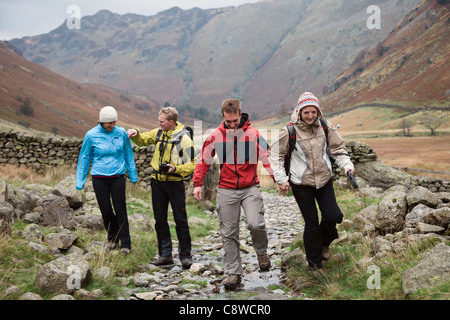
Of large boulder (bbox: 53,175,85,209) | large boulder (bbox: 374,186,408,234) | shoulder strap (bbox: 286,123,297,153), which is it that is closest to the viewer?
shoulder strap (bbox: 286,123,297,153)

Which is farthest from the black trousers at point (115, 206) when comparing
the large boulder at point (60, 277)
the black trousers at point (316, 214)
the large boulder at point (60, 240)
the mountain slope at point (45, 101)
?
the mountain slope at point (45, 101)

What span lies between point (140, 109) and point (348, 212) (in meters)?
173

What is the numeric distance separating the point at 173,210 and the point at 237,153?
1892mm

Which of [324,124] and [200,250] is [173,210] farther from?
[324,124]

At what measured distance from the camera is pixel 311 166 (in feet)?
15.7

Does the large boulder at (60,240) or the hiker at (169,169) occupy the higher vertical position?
the hiker at (169,169)

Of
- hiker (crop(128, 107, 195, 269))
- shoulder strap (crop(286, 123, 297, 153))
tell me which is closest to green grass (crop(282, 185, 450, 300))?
shoulder strap (crop(286, 123, 297, 153))

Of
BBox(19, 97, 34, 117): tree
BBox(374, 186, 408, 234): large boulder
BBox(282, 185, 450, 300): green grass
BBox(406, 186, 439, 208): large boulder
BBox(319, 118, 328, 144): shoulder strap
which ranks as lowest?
BBox(282, 185, 450, 300): green grass

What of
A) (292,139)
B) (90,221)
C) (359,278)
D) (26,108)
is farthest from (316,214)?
(26,108)

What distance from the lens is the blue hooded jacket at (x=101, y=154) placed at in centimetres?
612

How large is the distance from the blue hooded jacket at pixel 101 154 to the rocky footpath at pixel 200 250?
117cm

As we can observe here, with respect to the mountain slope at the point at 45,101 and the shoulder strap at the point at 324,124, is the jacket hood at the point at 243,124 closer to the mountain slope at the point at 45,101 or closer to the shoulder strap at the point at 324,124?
the shoulder strap at the point at 324,124

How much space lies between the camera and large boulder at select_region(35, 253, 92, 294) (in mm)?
4035

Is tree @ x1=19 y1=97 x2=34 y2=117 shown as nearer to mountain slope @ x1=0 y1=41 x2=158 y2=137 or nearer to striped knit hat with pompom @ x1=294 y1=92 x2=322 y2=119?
mountain slope @ x1=0 y1=41 x2=158 y2=137
